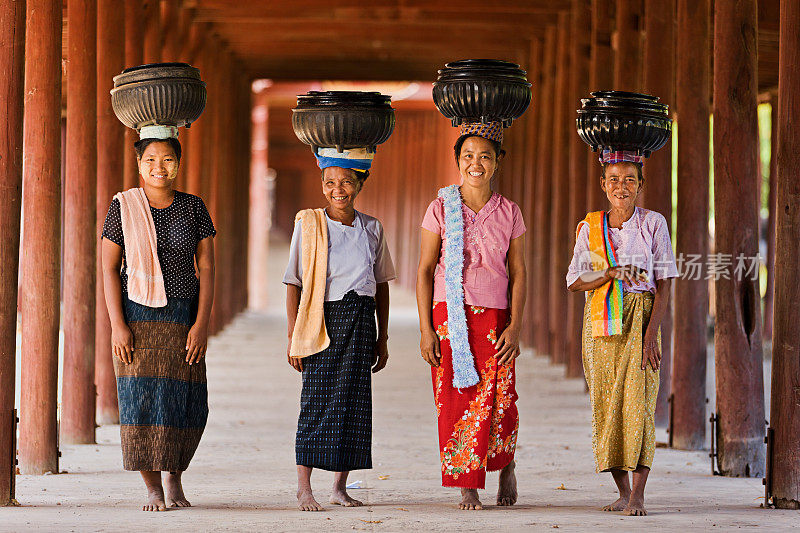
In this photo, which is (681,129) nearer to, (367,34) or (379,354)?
(379,354)

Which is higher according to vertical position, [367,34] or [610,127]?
[367,34]

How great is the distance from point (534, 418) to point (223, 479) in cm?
380

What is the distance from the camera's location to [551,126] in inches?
592

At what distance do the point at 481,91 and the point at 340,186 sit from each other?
0.77 metres

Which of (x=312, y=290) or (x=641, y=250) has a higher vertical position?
(x=641, y=250)

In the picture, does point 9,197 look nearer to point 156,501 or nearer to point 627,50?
point 156,501

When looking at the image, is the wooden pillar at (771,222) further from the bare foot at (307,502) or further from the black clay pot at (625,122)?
the bare foot at (307,502)

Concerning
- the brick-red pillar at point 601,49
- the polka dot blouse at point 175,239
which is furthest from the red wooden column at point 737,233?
the brick-red pillar at point 601,49

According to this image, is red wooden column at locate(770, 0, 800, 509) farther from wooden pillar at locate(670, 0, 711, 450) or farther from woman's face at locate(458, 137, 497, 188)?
wooden pillar at locate(670, 0, 711, 450)

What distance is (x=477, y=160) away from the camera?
212 inches

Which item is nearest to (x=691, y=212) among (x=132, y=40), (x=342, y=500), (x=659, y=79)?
(x=659, y=79)

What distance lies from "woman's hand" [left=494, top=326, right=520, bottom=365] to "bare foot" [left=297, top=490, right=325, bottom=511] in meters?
1.04

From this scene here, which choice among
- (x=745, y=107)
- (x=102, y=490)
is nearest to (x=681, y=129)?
(x=745, y=107)

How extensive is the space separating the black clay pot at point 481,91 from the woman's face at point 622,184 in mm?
528
